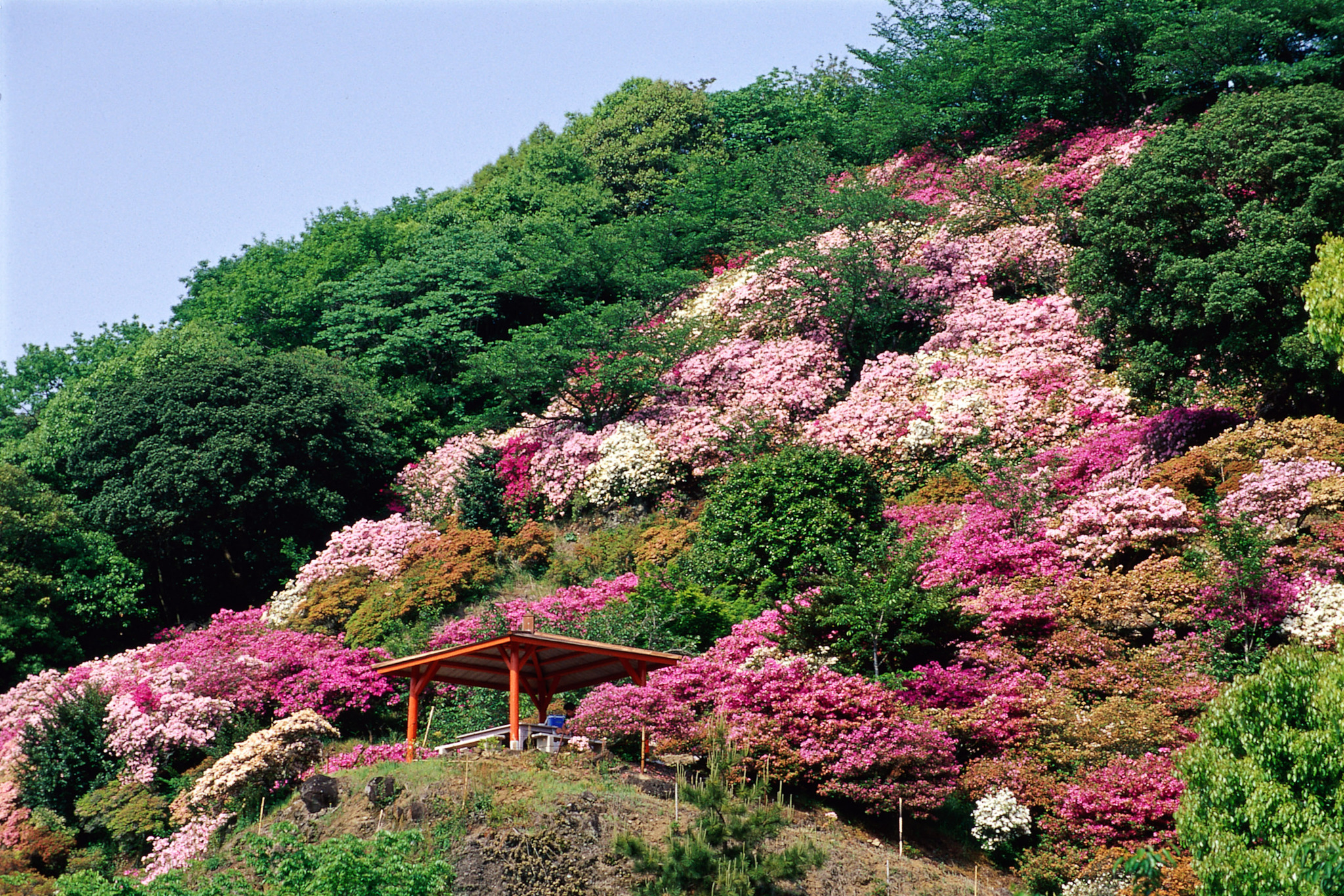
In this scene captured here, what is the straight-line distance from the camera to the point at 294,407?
A: 33.8 m

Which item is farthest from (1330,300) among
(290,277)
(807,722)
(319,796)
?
(290,277)

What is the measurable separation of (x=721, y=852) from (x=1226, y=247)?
15153mm

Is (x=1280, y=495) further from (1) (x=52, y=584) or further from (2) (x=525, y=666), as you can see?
(1) (x=52, y=584)

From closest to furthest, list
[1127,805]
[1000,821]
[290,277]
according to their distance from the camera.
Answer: [1127,805], [1000,821], [290,277]

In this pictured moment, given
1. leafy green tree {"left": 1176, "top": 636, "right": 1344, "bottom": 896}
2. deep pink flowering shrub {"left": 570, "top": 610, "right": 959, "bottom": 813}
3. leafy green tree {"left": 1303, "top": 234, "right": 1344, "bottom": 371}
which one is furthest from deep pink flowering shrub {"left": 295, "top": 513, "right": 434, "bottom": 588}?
leafy green tree {"left": 1176, "top": 636, "right": 1344, "bottom": 896}

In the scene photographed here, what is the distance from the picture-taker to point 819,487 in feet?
81.0

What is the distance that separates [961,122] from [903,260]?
11.1 metres

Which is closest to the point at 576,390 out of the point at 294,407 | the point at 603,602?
the point at 294,407

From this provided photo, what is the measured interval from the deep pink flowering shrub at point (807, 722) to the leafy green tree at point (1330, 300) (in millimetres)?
7043

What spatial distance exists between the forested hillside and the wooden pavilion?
0.80m

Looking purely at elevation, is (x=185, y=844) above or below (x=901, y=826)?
above

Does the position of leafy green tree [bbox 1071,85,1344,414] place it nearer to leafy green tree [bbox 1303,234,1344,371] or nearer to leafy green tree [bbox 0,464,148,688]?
leafy green tree [bbox 1303,234,1344,371]

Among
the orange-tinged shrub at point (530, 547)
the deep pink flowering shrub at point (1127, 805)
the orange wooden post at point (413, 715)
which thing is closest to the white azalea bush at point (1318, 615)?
the deep pink flowering shrub at point (1127, 805)

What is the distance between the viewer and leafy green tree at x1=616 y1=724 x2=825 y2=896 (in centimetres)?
1543
